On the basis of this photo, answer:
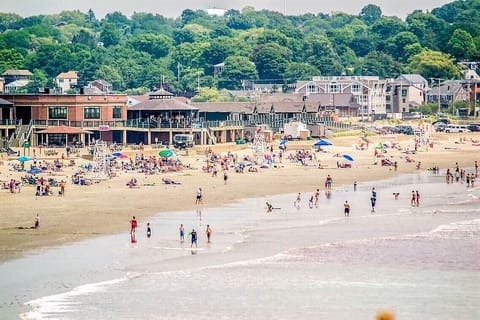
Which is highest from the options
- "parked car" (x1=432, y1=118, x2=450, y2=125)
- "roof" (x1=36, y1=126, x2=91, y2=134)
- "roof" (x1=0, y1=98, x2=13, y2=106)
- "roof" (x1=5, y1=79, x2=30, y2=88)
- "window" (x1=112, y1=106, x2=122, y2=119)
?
"roof" (x1=5, y1=79, x2=30, y2=88)

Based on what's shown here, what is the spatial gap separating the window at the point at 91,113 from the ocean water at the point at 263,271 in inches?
1484

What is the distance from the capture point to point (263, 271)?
4025 cm

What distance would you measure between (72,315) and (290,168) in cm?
4732

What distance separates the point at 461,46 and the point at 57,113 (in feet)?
311

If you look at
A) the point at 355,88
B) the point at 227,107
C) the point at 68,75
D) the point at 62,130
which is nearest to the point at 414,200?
the point at 62,130

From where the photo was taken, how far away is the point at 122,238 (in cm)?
4666

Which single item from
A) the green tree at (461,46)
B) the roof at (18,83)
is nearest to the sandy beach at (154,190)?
the roof at (18,83)

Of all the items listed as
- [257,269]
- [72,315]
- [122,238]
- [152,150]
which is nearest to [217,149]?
[152,150]

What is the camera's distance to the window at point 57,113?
9062cm

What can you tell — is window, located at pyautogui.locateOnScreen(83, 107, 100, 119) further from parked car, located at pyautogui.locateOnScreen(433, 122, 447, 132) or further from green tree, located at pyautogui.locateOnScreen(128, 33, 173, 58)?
green tree, located at pyautogui.locateOnScreen(128, 33, 173, 58)

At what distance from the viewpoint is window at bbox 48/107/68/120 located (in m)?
90.6

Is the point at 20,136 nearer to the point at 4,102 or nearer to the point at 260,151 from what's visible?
the point at 4,102

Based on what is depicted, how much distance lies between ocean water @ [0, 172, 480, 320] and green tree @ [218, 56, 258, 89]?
109076 mm

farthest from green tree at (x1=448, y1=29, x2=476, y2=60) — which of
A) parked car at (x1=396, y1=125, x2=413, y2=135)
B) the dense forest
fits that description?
parked car at (x1=396, y1=125, x2=413, y2=135)
